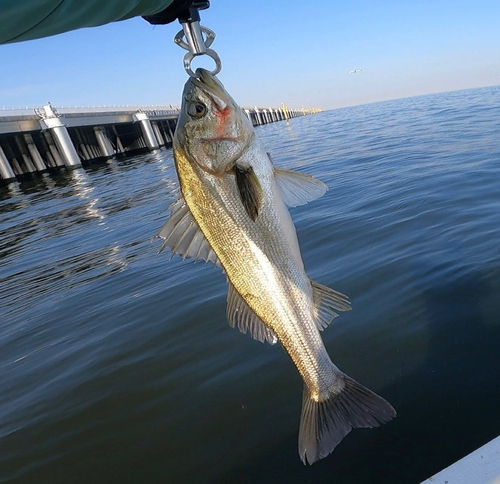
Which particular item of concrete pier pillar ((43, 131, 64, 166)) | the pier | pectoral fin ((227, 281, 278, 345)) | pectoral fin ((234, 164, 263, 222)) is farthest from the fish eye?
concrete pier pillar ((43, 131, 64, 166))

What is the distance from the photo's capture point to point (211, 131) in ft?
7.97

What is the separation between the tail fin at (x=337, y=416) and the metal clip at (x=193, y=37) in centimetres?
216

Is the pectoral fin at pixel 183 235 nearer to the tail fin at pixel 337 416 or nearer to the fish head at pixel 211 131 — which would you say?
the fish head at pixel 211 131

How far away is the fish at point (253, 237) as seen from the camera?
2393 mm

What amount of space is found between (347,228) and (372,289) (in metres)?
2.70

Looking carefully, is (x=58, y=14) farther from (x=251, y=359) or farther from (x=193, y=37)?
(x=251, y=359)

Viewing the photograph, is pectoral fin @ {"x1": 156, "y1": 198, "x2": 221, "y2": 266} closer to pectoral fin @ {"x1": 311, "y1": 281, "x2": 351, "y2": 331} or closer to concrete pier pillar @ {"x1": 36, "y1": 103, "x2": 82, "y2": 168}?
pectoral fin @ {"x1": 311, "y1": 281, "x2": 351, "y2": 331}

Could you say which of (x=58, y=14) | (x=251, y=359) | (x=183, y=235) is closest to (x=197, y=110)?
(x=183, y=235)

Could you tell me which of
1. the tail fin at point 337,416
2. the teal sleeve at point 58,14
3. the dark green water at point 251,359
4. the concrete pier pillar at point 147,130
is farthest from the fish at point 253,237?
the concrete pier pillar at point 147,130

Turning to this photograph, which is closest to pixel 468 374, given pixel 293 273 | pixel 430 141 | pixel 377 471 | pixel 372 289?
pixel 377 471

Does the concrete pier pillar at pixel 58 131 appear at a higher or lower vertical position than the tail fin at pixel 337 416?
higher

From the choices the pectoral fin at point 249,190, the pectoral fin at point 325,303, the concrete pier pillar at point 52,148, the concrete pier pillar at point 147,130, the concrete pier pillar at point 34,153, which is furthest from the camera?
the concrete pier pillar at point 147,130

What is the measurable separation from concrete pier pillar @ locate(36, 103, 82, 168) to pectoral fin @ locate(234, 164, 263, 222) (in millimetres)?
40155

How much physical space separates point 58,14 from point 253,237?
57.1 inches
